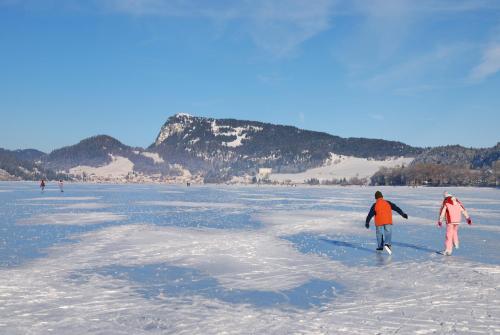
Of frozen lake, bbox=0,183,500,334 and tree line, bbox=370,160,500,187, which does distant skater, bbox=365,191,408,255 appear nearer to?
frozen lake, bbox=0,183,500,334

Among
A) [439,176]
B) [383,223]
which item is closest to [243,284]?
[383,223]

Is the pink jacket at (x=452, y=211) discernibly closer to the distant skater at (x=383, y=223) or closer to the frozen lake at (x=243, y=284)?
the frozen lake at (x=243, y=284)

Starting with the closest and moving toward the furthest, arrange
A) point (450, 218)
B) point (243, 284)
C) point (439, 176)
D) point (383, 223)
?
point (243, 284), point (450, 218), point (383, 223), point (439, 176)

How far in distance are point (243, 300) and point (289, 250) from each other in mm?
5921

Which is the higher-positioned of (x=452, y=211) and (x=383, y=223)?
(x=452, y=211)

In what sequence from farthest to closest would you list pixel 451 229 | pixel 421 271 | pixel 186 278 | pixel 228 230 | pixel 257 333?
pixel 228 230 → pixel 451 229 → pixel 421 271 → pixel 186 278 → pixel 257 333

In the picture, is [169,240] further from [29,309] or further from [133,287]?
[29,309]

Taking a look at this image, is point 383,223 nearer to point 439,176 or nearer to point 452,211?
point 452,211

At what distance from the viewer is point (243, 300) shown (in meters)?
8.10

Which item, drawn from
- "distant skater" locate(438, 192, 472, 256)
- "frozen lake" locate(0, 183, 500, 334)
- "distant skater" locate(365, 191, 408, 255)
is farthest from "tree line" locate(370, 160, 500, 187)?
"frozen lake" locate(0, 183, 500, 334)

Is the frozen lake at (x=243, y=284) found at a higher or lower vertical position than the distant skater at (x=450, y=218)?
lower

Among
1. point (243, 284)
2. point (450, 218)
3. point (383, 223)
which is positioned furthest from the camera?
point (383, 223)

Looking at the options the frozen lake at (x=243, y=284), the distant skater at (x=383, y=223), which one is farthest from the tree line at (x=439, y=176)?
the frozen lake at (x=243, y=284)

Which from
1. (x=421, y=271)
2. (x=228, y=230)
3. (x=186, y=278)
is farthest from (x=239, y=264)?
(x=228, y=230)
